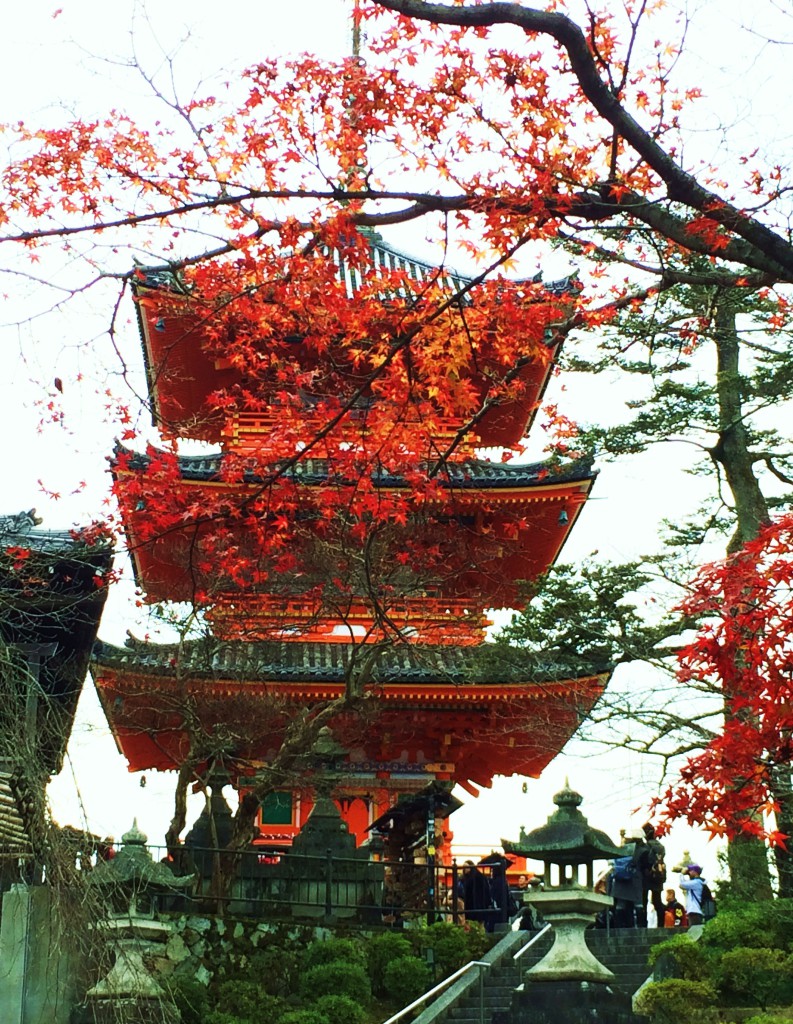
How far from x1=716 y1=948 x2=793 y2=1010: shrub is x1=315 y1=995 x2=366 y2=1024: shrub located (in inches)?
157

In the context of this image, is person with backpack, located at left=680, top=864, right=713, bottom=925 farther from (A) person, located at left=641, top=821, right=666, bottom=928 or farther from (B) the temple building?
(B) the temple building

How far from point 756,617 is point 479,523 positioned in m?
14.6

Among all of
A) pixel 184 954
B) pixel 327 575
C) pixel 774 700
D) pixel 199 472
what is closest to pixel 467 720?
pixel 327 575

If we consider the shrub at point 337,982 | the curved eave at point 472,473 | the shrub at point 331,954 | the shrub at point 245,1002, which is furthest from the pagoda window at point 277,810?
the shrub at point 245,1002

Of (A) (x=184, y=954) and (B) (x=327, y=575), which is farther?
(B) (x=327, y=575)

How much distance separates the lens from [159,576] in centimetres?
2409

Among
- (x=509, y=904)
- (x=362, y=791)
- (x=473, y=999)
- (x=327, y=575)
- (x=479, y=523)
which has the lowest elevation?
(x=473, y=999)

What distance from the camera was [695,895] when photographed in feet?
58.3

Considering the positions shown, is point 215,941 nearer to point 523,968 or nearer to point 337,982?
→ point 337,982

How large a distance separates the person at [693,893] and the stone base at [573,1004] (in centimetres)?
472

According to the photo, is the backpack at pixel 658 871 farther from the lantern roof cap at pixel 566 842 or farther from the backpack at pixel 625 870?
the lantern roof cap at pixel 566 842

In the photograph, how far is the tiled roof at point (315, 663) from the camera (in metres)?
19.6

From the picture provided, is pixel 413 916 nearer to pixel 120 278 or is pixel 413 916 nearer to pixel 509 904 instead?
pixel 509 904

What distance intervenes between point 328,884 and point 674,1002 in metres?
5.25
